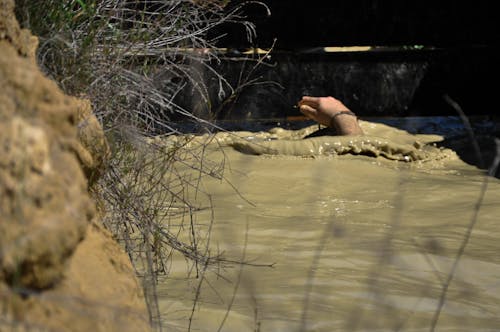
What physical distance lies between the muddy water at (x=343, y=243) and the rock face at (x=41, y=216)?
82cm

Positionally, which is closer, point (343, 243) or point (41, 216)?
point (41, 216)

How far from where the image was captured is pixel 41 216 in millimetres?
1938

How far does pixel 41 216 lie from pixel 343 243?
329 cm

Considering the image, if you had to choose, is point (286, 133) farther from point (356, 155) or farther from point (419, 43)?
point (419, 43)

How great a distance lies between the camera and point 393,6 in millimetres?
9789

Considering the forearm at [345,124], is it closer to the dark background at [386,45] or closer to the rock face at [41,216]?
the dark background at [386,45]

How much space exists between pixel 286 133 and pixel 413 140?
1.13 meters

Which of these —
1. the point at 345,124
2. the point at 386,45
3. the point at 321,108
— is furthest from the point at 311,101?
the point at 386,45

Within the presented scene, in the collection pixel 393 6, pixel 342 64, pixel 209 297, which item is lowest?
pixel 209 297

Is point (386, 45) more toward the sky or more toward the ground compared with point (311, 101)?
more toward the sky

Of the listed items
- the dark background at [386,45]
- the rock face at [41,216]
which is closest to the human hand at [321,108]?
the dark background at [386,45]

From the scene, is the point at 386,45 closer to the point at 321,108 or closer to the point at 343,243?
the point at 321,108

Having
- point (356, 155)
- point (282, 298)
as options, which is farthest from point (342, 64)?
point (282, 298)

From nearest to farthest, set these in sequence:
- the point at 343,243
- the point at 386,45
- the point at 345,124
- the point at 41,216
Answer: the point at 41,216 < the point at 343,243 < the point at 345,124 < the point at 386,45
